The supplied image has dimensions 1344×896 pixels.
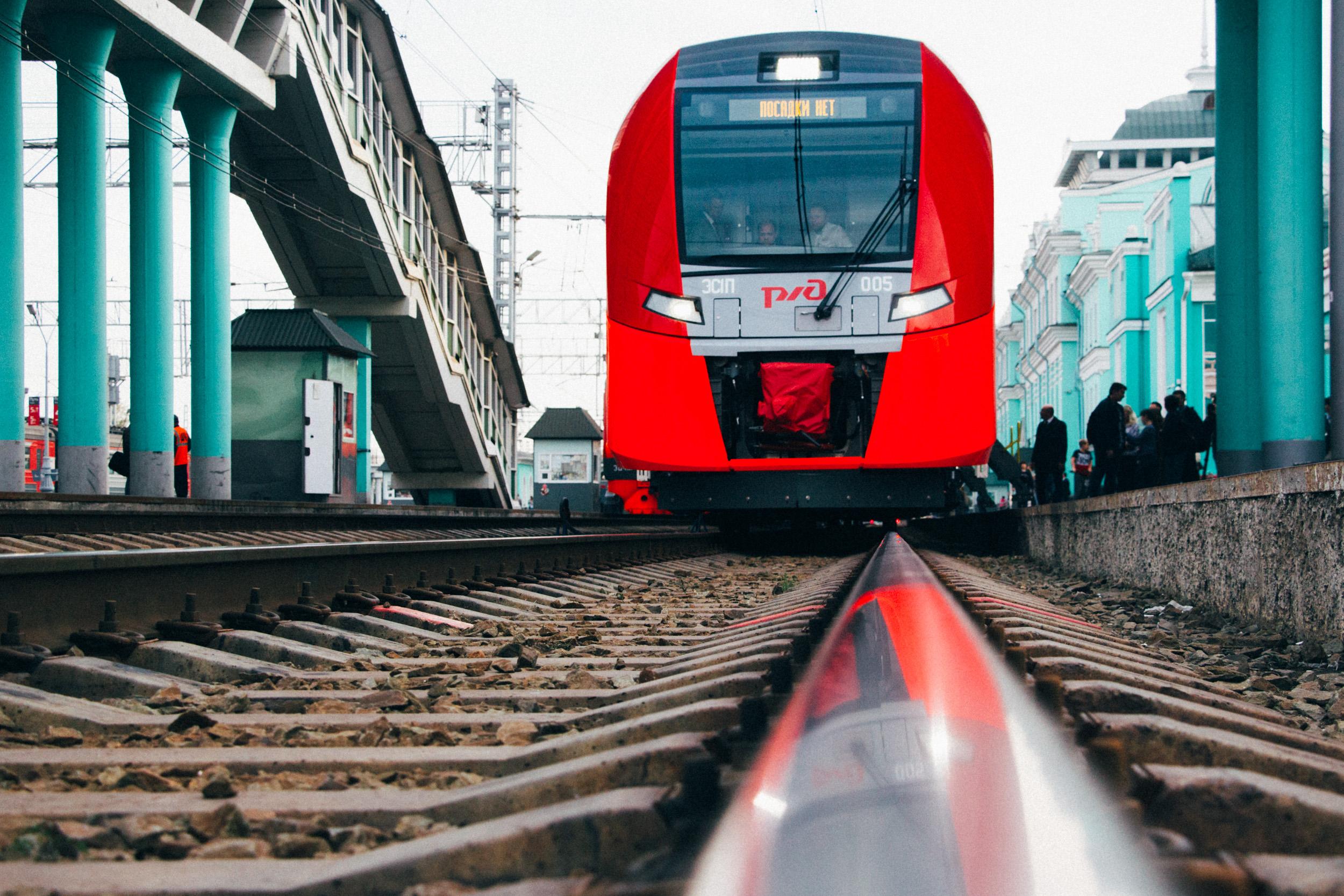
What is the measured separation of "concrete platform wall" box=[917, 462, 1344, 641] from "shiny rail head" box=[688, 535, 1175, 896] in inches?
135

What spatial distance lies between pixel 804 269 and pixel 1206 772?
8022 millimetres

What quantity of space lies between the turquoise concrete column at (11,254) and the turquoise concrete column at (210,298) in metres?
3.62

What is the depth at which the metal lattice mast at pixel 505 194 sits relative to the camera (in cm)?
3606

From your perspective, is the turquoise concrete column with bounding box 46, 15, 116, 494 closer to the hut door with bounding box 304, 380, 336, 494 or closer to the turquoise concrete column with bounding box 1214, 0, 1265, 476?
the hut door with bounding box 304, 380, 336, 494

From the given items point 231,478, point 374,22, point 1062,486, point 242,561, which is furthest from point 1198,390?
point 242,561

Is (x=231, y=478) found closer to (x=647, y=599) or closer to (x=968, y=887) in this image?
(x=647, y=599)

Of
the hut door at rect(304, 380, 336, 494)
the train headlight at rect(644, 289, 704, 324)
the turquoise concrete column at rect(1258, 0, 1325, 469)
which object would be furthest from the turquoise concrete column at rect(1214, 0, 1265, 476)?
the hut door at rect(304, 380, 336, 494)

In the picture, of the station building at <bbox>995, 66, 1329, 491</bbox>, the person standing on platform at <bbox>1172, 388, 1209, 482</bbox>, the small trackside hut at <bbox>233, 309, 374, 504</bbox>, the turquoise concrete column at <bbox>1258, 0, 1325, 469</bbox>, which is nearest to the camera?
the turquoise concrete column at <bbox>1258, 0, 1325, 469</bbox>

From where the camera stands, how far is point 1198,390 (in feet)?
107

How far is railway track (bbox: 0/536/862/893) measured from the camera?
4.83ft

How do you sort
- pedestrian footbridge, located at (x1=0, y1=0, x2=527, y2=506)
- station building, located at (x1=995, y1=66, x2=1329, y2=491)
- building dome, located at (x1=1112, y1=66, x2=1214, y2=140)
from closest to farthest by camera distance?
pedestrian footbridge, located at (x1=0, y1=0, x2=527, y2=506) → station building, located at (x1=995, y1=66, x2=1329, y2=491) → building dome, located at (x1=1112, y1=66, x2=1214, y2=140)

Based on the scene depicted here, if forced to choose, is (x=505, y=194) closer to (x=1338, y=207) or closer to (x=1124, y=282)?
(x=1124, y=282)

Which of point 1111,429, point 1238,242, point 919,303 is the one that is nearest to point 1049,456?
point 1111,429

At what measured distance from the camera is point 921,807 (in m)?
1.35
